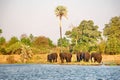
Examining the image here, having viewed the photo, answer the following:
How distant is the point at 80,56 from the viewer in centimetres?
9138

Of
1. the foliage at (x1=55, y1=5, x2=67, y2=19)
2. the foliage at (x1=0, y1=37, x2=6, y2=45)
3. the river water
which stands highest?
the foliage at (x1=55, y1=5, x2=67, y2=19)

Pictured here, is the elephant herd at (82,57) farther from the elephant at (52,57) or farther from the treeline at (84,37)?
the treeline at (84,37)

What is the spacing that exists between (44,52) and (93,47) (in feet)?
45.5

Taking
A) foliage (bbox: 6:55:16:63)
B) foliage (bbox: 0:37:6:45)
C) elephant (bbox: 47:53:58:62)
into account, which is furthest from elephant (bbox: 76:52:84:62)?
foliage (bbox: 0:37:6:45)

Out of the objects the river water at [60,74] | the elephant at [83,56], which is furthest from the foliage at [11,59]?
the river water at [60,74]

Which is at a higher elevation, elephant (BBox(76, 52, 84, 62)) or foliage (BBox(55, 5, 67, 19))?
foliage (BBox(55, 5, 67, 19))

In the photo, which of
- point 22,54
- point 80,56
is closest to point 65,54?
point 80,56

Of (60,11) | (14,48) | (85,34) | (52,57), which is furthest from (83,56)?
(85,34)

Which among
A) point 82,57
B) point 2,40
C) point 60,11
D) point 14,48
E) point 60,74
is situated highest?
point 60,11

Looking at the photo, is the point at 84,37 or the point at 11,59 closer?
the point at 11,59

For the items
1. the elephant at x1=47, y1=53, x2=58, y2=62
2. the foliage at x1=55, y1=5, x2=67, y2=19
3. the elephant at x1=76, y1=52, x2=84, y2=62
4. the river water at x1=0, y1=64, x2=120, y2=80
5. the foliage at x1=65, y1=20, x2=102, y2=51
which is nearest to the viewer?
the river water at x1=0, y1=64, x2=120, y2=80

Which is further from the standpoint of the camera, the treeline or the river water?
the treeline

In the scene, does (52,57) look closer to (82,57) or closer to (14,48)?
(82,57)

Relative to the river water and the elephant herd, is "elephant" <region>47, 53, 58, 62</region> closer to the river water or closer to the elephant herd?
the elephant herd
